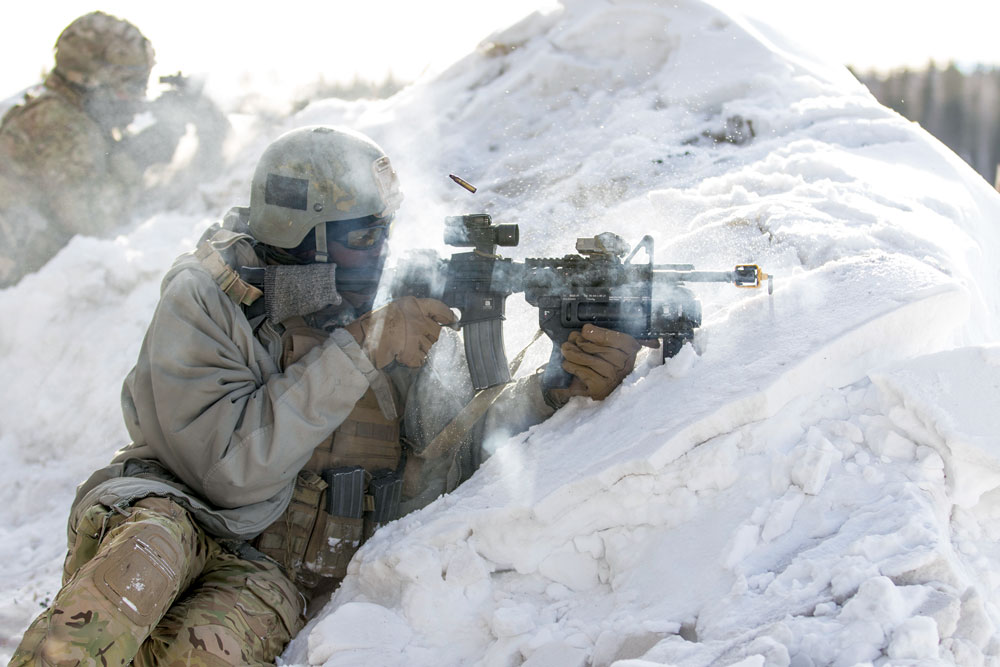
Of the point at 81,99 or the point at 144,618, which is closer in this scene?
the point at 144,618

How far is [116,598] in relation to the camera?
103 inches

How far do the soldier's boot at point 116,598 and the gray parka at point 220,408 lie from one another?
0.25m

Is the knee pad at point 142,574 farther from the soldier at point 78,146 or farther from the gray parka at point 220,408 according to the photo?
the soldier at point 78,146

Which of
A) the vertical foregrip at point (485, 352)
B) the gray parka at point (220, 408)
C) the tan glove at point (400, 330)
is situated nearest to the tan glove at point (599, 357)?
the vertical foregrip at point (485, 352)

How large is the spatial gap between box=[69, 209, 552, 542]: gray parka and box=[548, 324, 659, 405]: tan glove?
0.76 m

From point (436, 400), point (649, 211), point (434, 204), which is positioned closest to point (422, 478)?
point (436, 400)

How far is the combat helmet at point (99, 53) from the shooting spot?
328 inches

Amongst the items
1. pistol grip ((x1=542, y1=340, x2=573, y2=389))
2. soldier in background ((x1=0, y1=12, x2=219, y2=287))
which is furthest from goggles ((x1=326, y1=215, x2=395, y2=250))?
soldier in background ((x1=0, y1=12, x2=219, y2=287))

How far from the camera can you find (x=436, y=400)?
370cm

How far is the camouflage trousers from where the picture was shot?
2.56 metres

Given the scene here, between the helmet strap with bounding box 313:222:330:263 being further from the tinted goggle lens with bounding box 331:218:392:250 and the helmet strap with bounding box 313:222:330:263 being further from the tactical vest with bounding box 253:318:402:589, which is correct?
the tactical vest with bounding box 253:318:402:589

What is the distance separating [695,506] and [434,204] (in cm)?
346

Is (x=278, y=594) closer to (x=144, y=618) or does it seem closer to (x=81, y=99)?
(x=144, y=618)

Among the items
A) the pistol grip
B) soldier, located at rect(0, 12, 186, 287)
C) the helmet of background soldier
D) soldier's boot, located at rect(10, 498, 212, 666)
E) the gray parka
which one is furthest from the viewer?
soldier, located at rect(0, 12, 186, 287)
